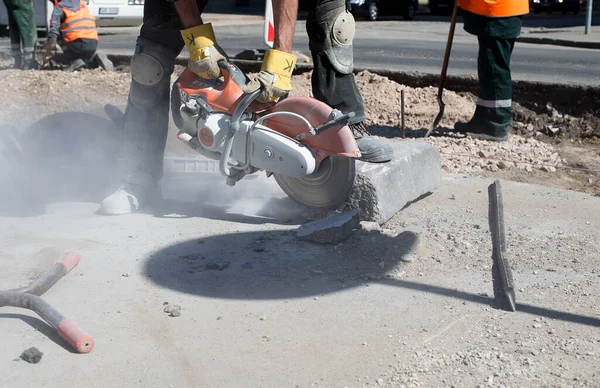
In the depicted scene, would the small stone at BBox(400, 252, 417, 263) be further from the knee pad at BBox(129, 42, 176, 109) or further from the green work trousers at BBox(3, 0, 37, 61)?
the green work trousers at BBox(3, 0, 37, 61)

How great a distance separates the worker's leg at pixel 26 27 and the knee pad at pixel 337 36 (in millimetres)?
7207

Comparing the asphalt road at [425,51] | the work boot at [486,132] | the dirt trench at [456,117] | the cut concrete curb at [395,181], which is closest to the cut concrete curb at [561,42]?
the asphalt road at [425,51]

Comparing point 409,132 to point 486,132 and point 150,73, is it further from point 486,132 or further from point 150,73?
point 150,73

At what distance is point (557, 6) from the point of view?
84.7 feet

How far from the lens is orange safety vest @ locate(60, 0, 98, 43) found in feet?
33.7

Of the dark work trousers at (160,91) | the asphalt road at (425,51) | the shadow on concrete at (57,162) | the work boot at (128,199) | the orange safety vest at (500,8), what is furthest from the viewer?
the asphalt road at (425,51)

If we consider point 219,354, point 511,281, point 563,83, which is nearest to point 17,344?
point 219,354

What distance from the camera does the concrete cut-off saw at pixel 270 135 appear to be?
3.82 m

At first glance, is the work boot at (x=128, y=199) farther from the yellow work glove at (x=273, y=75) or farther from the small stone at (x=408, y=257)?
the small stone at (x=408, y=257)

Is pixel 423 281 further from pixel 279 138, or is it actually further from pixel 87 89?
pixel 87 89

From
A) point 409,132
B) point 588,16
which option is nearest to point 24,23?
point 409,132

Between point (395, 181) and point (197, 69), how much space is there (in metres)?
1.20

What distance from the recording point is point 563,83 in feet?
24.0

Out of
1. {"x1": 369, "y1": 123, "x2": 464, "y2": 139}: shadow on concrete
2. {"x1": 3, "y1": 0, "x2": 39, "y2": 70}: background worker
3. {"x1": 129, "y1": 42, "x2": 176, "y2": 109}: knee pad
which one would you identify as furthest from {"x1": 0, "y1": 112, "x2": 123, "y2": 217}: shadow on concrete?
{"x1": 3, "y1": 0, "x2": 39, "y2": 70}: background worker
